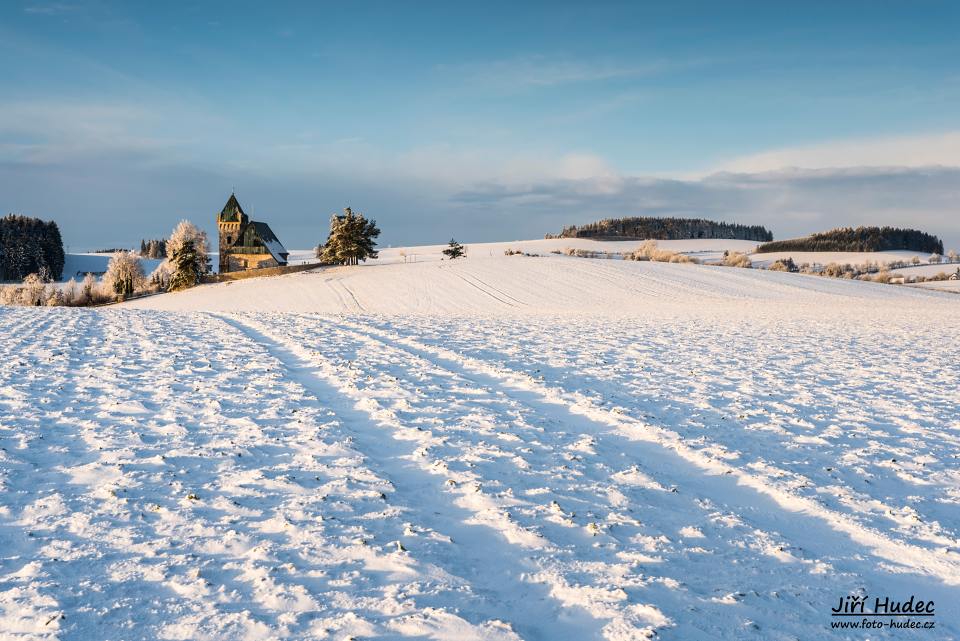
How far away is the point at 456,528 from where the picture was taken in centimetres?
613

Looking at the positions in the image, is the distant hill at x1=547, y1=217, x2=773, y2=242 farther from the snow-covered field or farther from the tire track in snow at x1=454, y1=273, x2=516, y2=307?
the snow-covered field

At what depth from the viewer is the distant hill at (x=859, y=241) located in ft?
405

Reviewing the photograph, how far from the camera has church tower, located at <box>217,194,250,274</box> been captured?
10400cm

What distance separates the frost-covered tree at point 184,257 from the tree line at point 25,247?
6852 cm

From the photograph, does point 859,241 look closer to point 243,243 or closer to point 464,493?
point 243,243

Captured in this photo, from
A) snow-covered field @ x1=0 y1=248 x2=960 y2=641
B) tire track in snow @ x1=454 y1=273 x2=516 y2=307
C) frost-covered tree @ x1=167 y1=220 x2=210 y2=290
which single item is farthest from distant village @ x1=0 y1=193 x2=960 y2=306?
snow-covered field @ x1=0 y1=248 x2=960 y2=641

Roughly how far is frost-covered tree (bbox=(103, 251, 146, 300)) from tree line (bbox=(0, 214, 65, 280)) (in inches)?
2295

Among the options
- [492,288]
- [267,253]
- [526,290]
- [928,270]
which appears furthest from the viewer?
[267,253]

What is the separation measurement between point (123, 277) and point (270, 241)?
1205 inches

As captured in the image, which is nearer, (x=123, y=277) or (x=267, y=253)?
(x=123, y=277)

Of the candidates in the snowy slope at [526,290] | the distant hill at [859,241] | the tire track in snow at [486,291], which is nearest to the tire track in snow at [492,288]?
the snowy slope at [526,290]

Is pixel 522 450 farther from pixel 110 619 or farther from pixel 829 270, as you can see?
pixel 829 270

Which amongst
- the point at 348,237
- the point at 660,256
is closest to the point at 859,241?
the point at 660,256

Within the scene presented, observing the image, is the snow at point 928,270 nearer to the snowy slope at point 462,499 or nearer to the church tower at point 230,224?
the snowy slope at point 462,499
